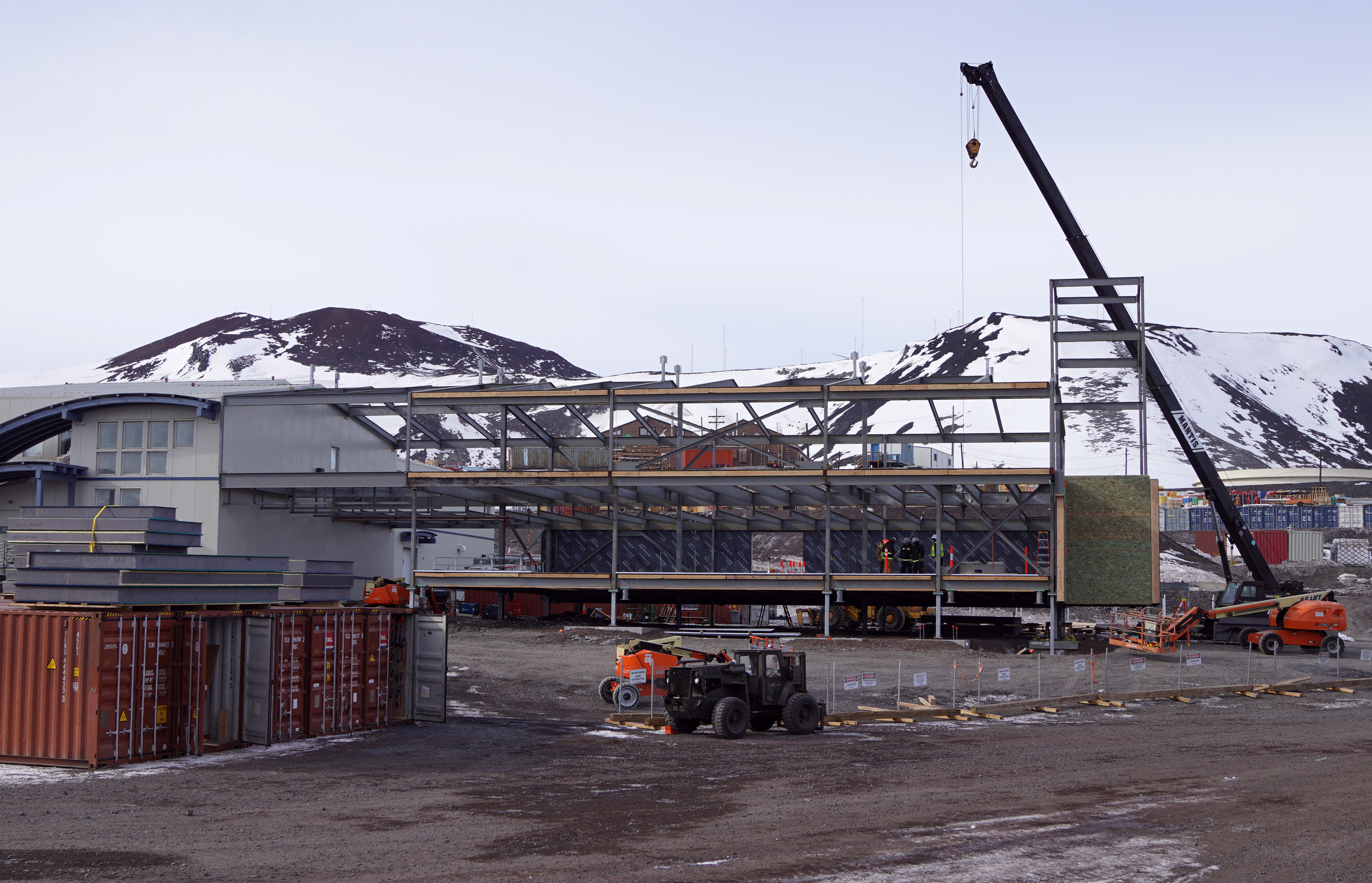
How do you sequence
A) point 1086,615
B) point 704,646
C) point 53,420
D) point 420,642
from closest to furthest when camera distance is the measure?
point 420,642
point 704,646
point 53,420
point 1086,615

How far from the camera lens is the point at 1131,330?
42500 mm

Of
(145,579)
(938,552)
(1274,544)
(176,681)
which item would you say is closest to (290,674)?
(176,681)

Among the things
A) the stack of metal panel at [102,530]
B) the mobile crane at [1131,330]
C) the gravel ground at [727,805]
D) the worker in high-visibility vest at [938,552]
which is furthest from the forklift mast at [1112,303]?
the stack of metal panel at [102,530]

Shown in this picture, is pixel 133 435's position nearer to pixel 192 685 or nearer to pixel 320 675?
pixel 320 675

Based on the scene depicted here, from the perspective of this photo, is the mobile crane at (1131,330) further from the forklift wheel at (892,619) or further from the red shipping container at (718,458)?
the red shipping container at (718,458)

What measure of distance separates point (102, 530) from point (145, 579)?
3.36 ft

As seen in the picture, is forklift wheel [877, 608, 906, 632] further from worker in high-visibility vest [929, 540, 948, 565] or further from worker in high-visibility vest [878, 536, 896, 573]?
worker in high-visibility vest [929, 540, 948, 565]

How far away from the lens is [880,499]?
46656mm

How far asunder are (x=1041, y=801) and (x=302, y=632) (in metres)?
12.4

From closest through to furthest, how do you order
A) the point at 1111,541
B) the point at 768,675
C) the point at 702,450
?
the point at 768,675 < the point at 1111,541 < the point at 702,450

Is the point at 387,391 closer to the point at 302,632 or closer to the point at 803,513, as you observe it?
the point at 803,513

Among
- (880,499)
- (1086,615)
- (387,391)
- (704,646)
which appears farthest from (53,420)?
(1086,615)

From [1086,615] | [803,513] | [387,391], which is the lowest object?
[1086,615]

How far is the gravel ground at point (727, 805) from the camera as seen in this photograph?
11.7 meters
